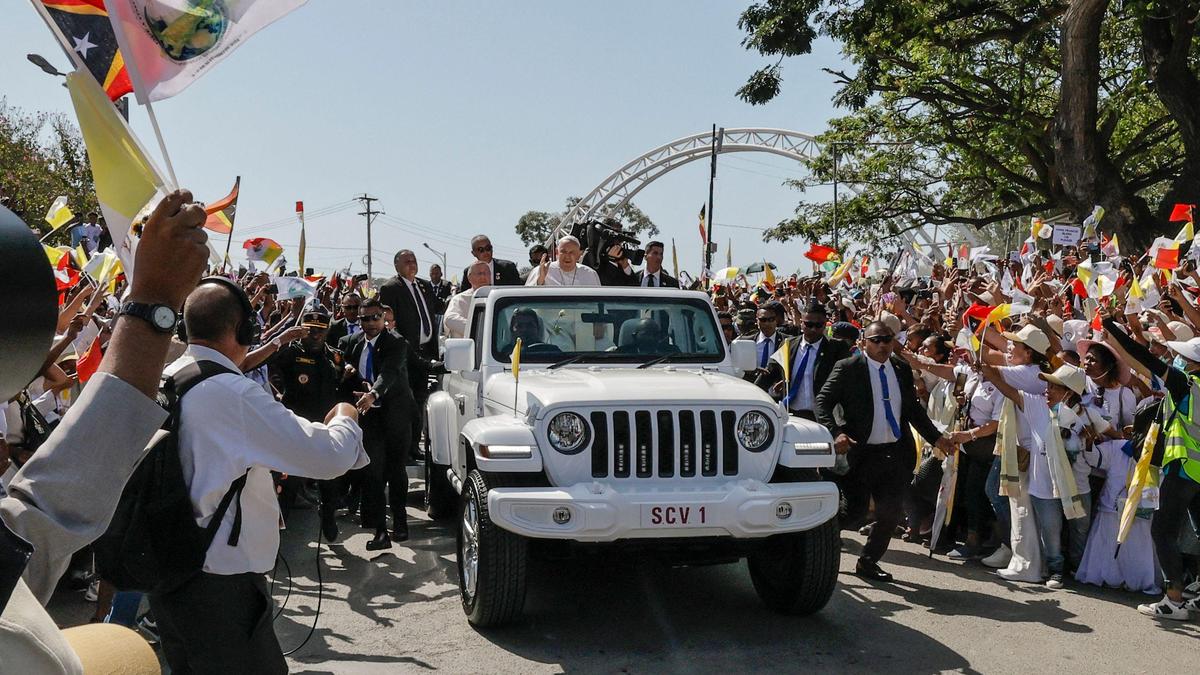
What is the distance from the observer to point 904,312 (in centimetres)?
1180

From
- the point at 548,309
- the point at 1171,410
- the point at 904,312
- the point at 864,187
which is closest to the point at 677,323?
the point at 548,309

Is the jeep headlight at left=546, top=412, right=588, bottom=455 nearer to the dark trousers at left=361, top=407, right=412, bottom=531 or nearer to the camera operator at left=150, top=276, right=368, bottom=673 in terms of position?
the camera operator at left=150, top=276, right=368, bottom=673

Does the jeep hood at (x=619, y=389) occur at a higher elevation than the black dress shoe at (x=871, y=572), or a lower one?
higher

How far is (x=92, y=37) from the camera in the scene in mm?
3061

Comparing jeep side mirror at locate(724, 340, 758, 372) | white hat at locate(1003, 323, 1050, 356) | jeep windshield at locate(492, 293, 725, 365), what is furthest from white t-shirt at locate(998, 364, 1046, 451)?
jeep windshield at locate(492, 293, 725, 365)

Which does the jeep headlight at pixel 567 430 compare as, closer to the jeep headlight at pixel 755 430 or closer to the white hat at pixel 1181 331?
the jeep headlight at pixel 755 430

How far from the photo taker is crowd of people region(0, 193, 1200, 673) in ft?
11.0

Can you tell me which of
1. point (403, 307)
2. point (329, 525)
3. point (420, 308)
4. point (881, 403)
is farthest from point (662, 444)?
point (420, 308)

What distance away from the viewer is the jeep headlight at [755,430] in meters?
6.39

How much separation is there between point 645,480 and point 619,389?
58 cm

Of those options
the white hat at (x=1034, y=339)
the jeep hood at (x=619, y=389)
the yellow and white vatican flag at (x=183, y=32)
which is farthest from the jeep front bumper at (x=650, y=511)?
the yellow and white vatican flag at (x=183, y=32)

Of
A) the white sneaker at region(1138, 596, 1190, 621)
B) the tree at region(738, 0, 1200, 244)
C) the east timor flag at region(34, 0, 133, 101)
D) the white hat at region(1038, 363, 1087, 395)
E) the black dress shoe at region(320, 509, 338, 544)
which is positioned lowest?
the white sneaker at region(1138, 596, 1190, 621)

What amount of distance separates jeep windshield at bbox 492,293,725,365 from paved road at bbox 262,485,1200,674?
1575 millimetres

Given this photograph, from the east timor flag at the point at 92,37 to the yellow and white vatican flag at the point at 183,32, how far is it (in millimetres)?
92
